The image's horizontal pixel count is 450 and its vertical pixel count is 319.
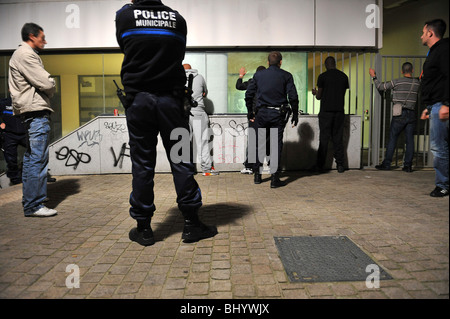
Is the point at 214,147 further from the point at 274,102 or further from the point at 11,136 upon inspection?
the point at 11,136

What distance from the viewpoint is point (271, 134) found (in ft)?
20.5

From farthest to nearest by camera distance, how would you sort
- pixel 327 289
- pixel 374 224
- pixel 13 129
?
1. pixel 13 129
2. pixel 374 224
3. pixel 327 289

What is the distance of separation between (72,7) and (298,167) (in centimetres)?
679

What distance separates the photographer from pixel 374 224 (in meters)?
3.80

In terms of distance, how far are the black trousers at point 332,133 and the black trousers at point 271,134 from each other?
1.85 metres

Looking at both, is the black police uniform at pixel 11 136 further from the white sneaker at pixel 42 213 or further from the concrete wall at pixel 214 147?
the white sneaker at pixel 42 213

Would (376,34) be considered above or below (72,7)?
below

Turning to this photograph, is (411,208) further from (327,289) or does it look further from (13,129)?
(13,129)

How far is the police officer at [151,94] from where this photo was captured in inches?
119

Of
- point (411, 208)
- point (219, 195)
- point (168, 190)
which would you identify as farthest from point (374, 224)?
point (168, 190)

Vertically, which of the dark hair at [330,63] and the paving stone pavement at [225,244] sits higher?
the dark hair at [330,63]

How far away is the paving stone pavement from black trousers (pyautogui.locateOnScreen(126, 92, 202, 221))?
1.48ft

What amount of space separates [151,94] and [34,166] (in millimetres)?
2356

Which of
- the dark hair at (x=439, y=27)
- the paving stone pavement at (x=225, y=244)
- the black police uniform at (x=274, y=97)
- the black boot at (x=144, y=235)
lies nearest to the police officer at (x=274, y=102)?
the black police uniform at (x=274, y=97)
